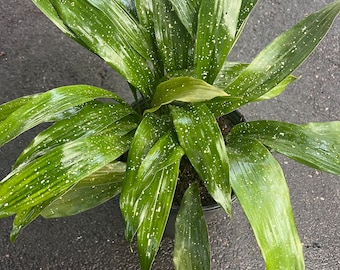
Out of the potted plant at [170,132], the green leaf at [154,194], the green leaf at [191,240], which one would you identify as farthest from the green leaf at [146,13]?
the green leaf at [191,240]

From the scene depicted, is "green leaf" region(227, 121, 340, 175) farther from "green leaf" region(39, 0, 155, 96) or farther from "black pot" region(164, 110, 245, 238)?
"green leaf" region(39, 0, 155, 96)

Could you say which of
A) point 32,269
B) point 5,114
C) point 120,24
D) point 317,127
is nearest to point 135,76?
point 120,24

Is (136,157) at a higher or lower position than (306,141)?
higher

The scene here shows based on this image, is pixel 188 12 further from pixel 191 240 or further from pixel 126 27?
pixel 191 240

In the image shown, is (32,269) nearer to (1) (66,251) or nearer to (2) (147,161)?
(1) (66,251)

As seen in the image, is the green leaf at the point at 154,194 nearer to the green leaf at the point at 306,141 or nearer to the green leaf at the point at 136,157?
the green leaf at the point at 136,157

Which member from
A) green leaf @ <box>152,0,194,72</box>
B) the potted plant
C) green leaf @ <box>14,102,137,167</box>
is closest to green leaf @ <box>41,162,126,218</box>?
the potted plant

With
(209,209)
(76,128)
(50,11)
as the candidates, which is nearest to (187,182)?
(209,209)
